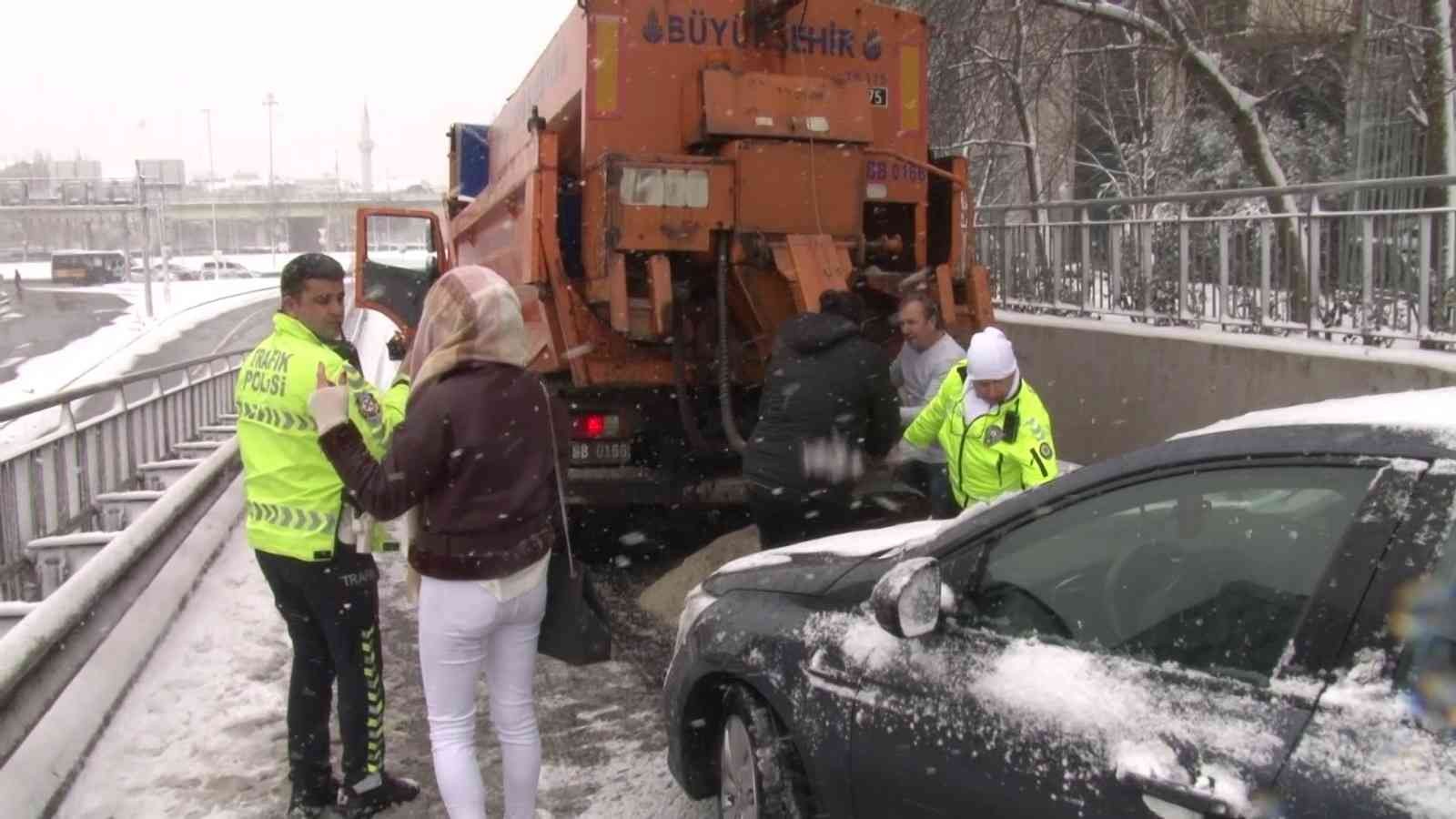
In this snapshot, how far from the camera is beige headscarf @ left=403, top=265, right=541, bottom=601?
3.19m

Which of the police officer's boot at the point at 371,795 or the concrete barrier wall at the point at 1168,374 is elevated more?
the concrete barrier wall at the point at 1168,374

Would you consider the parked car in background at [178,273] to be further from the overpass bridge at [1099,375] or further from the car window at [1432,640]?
the car window at [1432,640]

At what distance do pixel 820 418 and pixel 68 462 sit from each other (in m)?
4.97

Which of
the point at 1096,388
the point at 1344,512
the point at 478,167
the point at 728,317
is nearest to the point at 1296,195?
the point at 1096,388

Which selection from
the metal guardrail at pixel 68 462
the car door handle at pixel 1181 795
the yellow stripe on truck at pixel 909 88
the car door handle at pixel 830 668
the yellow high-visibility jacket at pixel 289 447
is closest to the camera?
the car door handle at pixel 1181 795

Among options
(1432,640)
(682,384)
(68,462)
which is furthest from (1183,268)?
(68,462)

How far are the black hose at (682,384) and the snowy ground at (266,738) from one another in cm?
159

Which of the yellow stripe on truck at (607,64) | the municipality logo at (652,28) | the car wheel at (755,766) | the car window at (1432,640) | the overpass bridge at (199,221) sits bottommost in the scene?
the car wheel at (755,766)

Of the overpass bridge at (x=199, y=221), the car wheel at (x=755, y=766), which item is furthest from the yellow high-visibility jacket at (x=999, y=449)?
the overpass bridge at (x=199, y=221)

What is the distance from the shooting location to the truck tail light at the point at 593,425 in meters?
6.76

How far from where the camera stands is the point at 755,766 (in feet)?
10.7

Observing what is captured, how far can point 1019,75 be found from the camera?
15727mm

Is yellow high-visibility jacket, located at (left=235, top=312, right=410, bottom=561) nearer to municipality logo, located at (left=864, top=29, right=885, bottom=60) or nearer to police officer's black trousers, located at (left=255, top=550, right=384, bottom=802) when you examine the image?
police officer's black trousers, located at (left=255, top=550, right=384, bottom=802)

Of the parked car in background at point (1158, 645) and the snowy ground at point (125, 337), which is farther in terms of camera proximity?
the snowy ground at point (125, 337)
